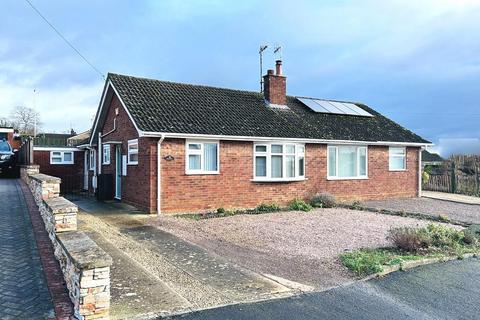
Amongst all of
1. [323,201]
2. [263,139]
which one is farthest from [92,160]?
[323,201]

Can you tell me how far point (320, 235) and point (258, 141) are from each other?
5993mm

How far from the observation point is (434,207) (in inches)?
624

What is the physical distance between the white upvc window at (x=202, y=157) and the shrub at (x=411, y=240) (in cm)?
725

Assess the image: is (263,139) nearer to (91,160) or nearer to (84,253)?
(84,253)

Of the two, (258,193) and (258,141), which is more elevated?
(258,141)

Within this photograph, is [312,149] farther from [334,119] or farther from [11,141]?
[11,141]

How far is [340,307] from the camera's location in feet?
16.4

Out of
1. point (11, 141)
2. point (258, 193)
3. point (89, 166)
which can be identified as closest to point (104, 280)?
point (258, 193)

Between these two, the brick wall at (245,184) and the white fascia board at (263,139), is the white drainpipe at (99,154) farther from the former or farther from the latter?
the white fascia board at (263,139)

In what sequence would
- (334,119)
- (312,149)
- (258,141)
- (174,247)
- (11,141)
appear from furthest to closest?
(11,141), (334,119), (312,149), (258,141), (174,247)

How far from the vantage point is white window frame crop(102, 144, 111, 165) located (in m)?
17.9

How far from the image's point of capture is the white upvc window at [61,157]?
77.3 feet

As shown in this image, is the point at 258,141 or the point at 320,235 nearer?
the point at 320,235

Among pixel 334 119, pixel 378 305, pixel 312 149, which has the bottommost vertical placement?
pixel 378 305
